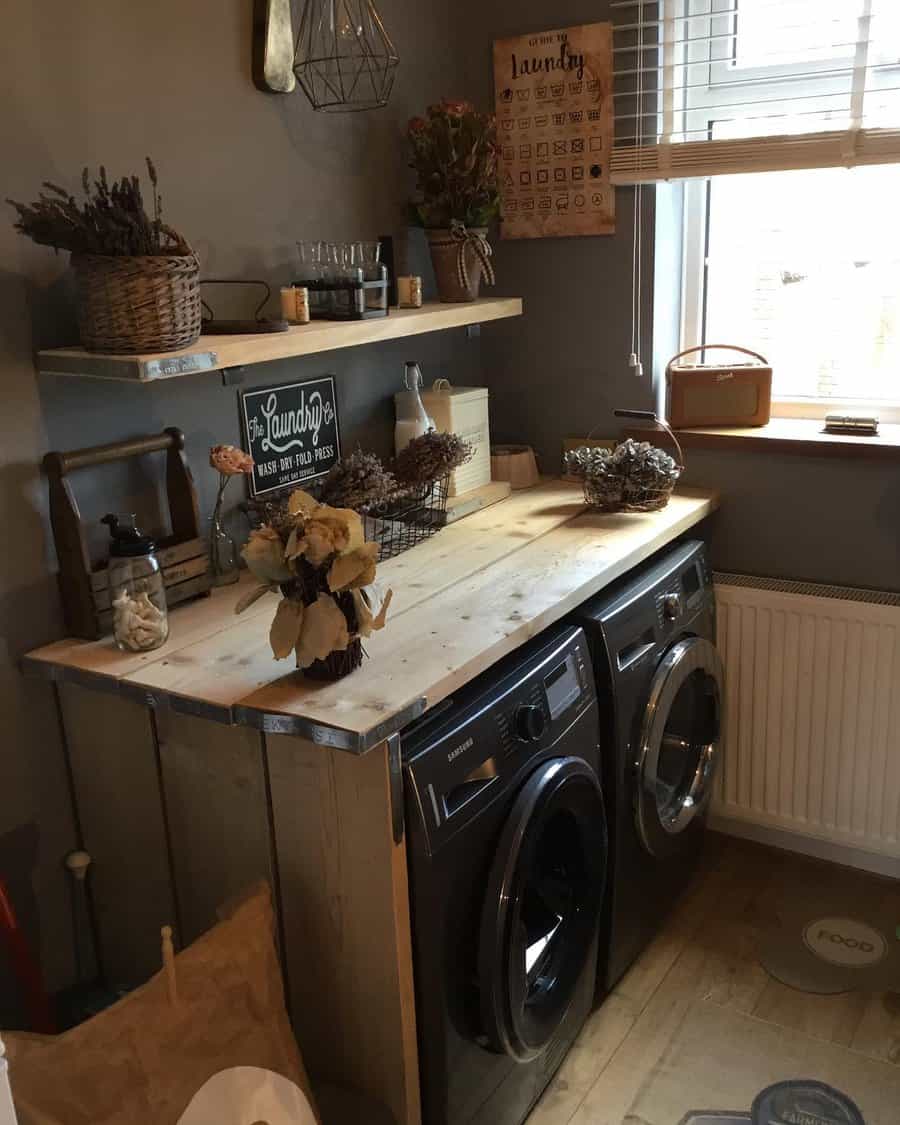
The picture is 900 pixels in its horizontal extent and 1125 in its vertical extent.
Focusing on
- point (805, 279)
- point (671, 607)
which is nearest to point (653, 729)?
point (671, 607)

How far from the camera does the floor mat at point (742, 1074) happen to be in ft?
6.49

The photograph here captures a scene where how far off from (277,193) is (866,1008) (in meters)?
2.09

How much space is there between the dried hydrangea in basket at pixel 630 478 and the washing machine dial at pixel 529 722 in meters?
0.79

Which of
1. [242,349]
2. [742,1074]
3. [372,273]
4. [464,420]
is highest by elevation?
[372,273]

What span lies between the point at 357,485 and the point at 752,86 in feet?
4.52

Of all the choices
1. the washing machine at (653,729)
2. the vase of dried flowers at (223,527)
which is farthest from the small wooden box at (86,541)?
the washing machine at (653,729)

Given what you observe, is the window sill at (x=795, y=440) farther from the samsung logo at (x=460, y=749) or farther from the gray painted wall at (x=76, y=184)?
the samsung logo at (x=460, y=749)

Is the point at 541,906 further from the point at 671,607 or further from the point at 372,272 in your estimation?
the point at 372,272

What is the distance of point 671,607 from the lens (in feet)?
7.47

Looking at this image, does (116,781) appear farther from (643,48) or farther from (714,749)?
(643,48)

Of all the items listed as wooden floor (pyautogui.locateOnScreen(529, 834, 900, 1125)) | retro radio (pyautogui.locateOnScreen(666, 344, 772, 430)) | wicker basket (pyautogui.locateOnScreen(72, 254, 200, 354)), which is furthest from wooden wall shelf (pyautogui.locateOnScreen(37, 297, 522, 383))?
wooden floor (pyautogui.locateOnScreen(529, 834, 900, 1125))

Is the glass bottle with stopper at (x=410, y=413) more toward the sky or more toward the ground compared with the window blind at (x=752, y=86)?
more toward the ground

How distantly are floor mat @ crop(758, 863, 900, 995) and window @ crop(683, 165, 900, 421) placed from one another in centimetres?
116

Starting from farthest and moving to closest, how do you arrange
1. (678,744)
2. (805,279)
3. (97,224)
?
(805,279) → (678,744) → (97,224)
